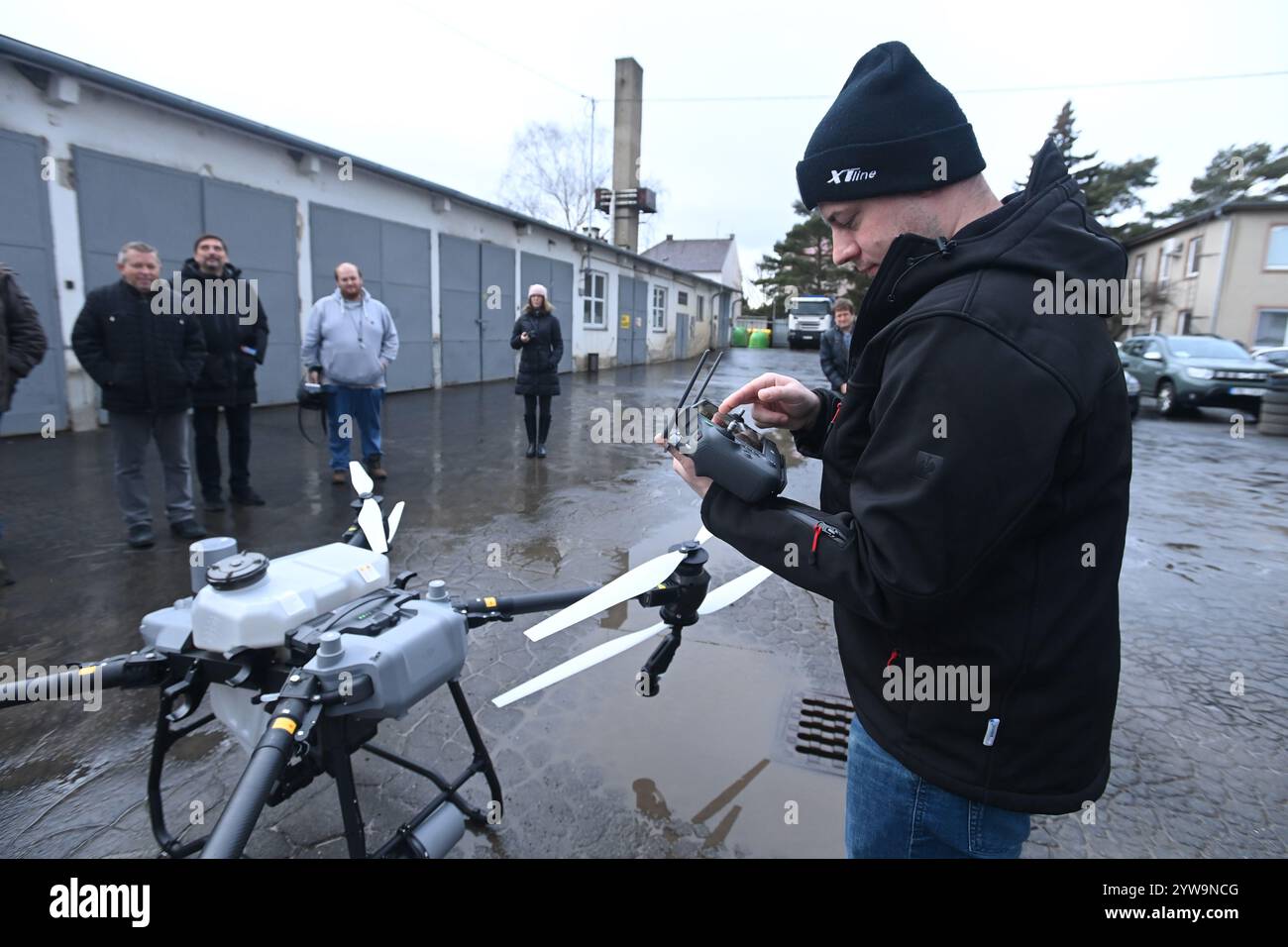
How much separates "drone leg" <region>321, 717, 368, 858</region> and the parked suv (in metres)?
16.3

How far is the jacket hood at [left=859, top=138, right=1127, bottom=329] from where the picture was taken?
100cm

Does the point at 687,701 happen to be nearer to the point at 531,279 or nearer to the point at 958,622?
the point at 958,622

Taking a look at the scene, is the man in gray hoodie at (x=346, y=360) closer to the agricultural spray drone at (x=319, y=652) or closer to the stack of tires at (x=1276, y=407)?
the agricultural spray drone at (x=319, y=652)

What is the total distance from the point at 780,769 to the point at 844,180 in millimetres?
2232

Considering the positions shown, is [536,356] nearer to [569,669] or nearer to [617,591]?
[569,669]

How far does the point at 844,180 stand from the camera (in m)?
1.22

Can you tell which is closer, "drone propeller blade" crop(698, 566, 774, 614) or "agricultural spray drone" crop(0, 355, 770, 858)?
"agricultural spray drone" crop(0, 355, 770, 858)

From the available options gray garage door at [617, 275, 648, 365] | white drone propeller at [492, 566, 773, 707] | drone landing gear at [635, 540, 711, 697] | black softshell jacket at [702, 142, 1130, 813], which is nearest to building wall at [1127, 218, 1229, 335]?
gray garage door at [617, 275, 648, 365]

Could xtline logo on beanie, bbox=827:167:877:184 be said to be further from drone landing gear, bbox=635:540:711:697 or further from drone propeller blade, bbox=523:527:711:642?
drone landing gear, bbox=635:540:711:697

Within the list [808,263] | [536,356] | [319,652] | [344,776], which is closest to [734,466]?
[319,652]

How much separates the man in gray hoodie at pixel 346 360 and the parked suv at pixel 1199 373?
14418mm

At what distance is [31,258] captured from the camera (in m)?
7.34

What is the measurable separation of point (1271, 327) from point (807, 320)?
18625 millimetres

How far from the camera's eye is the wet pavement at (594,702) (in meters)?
2.34
